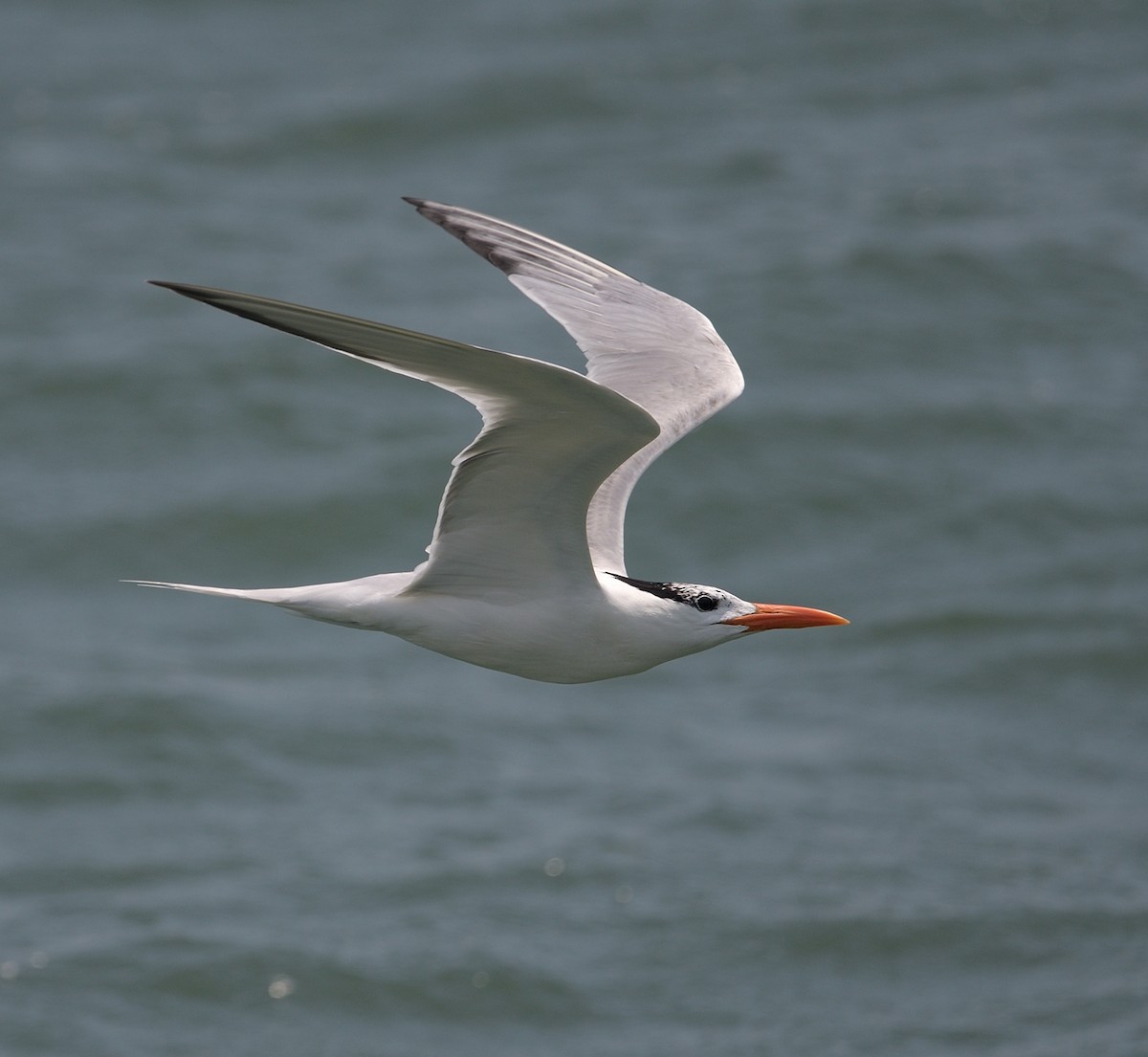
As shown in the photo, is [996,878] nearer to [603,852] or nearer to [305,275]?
[603,852]

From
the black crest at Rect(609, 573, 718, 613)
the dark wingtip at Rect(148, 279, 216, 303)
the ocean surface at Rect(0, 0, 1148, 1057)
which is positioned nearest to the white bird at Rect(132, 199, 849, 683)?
the black crest at Rect(609, 573, 718, 613)

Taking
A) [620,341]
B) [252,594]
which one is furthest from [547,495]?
[620,341]

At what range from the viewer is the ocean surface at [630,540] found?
11898 mm

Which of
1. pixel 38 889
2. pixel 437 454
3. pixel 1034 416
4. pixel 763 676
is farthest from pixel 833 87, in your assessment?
pixel 38 889

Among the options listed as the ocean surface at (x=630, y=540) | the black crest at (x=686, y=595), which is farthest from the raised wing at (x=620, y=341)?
the ocean surface at (x=630, y=540)

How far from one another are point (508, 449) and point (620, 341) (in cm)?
188

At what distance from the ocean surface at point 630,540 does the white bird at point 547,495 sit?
554cm

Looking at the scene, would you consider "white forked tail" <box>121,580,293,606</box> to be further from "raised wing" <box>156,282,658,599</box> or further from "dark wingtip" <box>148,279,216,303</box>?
"dark wingtip" <box>148,279,216,303</box>

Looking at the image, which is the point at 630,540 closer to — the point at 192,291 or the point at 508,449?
the point at 508,449

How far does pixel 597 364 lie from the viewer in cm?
741

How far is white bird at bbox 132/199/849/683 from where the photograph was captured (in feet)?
17.3

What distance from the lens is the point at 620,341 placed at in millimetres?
7469

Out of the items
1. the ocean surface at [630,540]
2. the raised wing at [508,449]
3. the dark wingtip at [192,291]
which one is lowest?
the ocean surface at [630,540]

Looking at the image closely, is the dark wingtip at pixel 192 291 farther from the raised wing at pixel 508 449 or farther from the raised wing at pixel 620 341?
the raised wing at pixel 620 341
